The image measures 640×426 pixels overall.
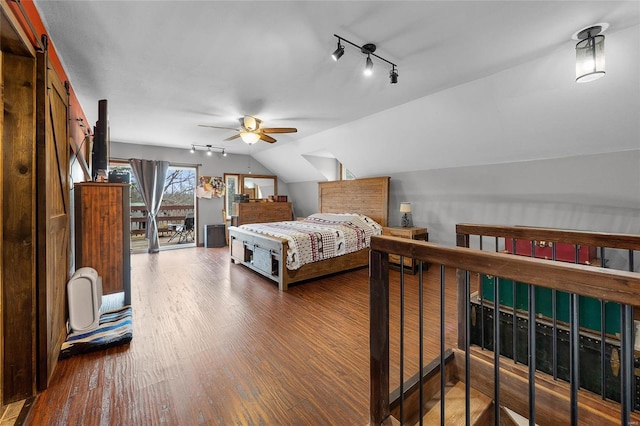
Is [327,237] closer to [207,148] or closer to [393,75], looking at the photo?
[393,75]

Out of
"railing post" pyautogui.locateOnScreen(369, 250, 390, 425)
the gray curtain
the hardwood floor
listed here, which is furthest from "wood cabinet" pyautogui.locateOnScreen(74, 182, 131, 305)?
the gray curtain

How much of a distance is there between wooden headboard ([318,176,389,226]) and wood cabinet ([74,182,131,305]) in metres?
4.10

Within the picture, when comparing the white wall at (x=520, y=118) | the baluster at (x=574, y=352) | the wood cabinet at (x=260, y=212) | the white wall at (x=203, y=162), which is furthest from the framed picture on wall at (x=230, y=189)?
the baluster at (x=574, y=352)

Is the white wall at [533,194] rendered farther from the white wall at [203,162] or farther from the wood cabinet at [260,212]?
the white wall at [203,162]

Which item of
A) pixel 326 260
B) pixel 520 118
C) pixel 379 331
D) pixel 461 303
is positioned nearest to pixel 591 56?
pixel 520 118

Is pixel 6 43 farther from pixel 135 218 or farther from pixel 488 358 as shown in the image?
pixel 135 218

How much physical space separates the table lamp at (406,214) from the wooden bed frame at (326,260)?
391 mm

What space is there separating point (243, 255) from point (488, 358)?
3815 mm

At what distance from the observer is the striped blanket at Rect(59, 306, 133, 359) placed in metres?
2.25

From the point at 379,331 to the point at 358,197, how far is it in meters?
4.80

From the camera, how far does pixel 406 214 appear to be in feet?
16.9

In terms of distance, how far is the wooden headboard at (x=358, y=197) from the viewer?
18.0 ft

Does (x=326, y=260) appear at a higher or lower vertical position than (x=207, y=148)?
lower

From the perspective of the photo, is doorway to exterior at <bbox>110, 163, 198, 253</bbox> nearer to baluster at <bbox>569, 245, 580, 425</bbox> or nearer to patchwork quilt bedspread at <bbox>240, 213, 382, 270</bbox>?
patchwork quilt bedspread at <bbox>240, 213, 382, 270</bbox>
